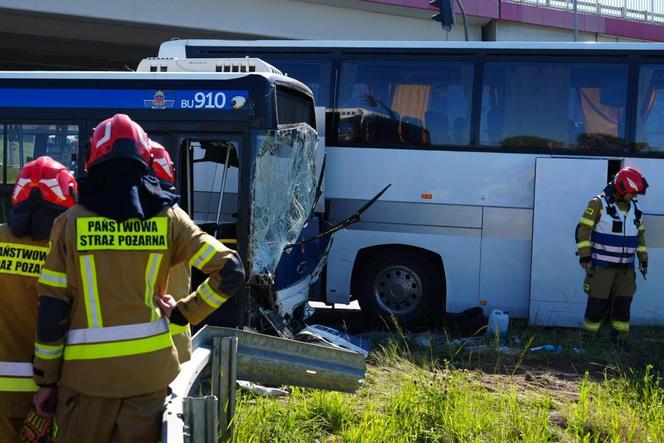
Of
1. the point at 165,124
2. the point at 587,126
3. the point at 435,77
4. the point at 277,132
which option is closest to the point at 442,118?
the point at 435,77

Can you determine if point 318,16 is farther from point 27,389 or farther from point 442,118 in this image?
point 27,389

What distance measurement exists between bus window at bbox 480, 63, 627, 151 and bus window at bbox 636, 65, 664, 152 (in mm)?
186

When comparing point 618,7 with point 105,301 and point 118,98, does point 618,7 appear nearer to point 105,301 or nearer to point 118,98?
point 118,98

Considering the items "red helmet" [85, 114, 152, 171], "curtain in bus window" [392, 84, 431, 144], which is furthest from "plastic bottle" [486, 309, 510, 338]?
"red helmet" [85, 114, 152, 171]

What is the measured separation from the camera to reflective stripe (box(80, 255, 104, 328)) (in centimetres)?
289

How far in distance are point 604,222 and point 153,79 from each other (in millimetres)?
4680

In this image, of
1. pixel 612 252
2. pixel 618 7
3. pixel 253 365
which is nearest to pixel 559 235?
pixel 612 252

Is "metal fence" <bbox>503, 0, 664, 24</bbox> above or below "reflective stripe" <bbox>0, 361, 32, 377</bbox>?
above

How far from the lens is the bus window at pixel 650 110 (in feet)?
28.1

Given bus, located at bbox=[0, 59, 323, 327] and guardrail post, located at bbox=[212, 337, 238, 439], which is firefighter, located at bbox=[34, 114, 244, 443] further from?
bus, located at bbox=[0, 59, 323, 327]

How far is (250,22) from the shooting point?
17.5m

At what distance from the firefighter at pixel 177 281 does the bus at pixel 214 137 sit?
1798mm

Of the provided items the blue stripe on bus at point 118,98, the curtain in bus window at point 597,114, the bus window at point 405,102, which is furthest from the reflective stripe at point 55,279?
the curtain in bus window at point 597,114

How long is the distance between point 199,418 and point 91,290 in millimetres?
647
